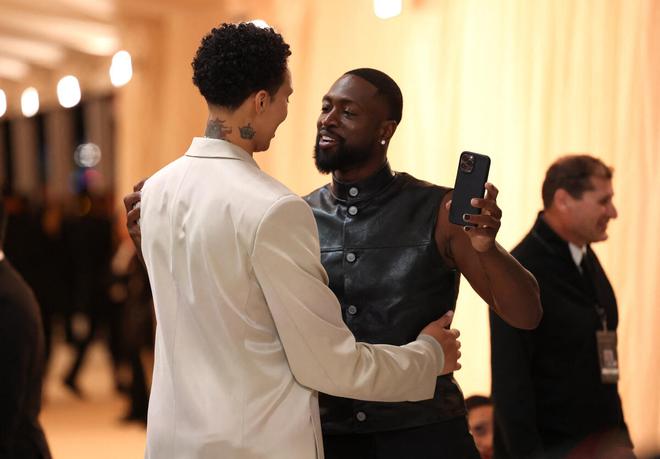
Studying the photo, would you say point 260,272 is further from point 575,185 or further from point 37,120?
point 37,120

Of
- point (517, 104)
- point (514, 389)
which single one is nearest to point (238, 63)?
point (514, 389)

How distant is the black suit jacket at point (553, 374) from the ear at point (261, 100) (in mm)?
1254

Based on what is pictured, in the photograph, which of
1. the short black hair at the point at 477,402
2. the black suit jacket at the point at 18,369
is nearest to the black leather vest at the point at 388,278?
the black suit jacket at the point at 18,369

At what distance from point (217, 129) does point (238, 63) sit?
145 mm

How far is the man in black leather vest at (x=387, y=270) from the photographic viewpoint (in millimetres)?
2490

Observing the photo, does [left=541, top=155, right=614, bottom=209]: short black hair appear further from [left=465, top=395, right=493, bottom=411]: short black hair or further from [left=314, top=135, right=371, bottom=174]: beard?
[left=314, top=135, right=371, bottom=174]: beard

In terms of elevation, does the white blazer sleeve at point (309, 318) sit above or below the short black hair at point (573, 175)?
below

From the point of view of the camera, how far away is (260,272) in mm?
2062

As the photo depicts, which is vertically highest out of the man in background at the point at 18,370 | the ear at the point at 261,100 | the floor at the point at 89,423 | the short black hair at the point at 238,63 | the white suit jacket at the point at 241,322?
the short black hair at the point at 238,63

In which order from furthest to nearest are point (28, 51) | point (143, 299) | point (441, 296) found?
point (28, 51), point (143, 299), point (441, 296)

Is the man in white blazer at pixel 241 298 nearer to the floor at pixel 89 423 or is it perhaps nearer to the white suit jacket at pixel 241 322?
the white suit jacket at pixel 241 322

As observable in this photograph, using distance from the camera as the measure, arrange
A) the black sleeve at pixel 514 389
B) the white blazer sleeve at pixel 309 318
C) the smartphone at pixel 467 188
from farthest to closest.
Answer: the black sleeve at pixel 514 389 → the smartphone at pixel 467 188 → the white blazer sleeve at pixel 309 318

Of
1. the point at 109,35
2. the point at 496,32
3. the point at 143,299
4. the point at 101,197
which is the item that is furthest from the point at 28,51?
the point at 496,32

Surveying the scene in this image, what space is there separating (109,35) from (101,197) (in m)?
1.92
